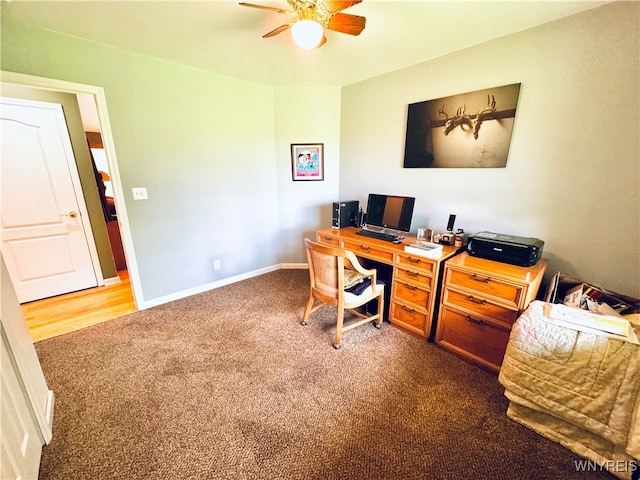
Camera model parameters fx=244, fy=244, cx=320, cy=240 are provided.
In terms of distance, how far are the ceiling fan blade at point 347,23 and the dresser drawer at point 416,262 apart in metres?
1.58

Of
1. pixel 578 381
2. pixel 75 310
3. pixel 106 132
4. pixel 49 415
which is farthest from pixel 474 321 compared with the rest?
pixel 75 310

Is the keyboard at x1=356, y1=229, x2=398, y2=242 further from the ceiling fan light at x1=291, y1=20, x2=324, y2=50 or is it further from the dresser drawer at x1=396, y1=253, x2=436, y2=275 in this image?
the ceiling fan light at x1=291, y1=20, x2=324, y2=50

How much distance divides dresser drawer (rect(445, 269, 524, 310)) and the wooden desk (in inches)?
5.2

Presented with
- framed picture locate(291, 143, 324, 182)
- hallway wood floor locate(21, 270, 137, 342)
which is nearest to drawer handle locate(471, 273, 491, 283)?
framed picture locate(291, 143, 324, 182)

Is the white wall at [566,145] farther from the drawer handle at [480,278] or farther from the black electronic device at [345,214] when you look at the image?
the black electronic device at [345,214]

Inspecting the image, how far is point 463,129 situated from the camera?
2.13m

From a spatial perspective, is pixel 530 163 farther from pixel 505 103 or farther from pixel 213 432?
pixel 213 432

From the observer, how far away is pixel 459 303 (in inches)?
71.0

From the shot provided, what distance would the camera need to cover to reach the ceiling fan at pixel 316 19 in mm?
1345

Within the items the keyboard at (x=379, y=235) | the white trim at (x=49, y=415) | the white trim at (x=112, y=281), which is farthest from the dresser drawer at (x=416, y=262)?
the white trim at (x=112, y=281)

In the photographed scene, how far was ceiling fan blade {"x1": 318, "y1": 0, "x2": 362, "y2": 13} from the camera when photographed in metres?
1.32

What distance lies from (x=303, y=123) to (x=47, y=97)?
264cm

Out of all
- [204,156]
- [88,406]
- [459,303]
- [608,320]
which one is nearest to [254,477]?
[88,406]

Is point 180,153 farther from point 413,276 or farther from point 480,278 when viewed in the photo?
point 480,278
